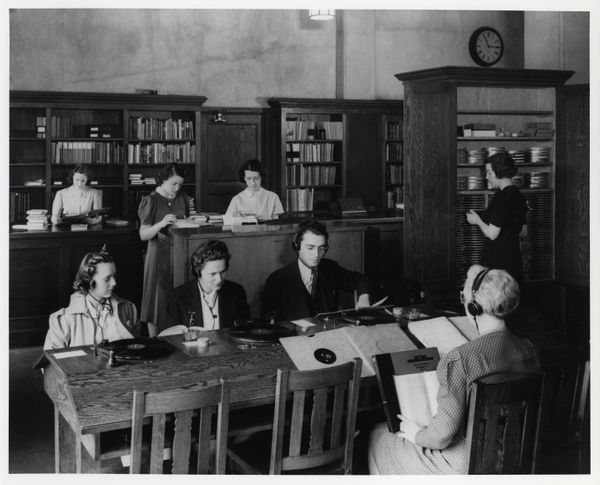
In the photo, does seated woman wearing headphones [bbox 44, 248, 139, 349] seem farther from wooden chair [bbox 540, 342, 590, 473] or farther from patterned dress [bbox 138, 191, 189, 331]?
wooden chair [bbox 540, 342, 590, 473]

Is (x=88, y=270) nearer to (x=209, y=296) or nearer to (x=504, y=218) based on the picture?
(x=209, y=296)

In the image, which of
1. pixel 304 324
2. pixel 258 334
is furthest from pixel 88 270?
pixel 304 324

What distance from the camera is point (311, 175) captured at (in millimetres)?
9141

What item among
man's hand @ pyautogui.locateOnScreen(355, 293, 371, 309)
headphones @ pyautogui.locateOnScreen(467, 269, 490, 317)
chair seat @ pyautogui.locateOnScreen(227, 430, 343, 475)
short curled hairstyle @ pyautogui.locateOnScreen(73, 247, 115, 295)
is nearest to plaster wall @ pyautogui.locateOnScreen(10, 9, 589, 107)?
man's hand @ pyautogui.locateOnScreen(355, 293, 371, 309)

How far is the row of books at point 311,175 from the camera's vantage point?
9.05 meters

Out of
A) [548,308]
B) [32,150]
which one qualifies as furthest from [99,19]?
[548,308]

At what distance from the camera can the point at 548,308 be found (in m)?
7.03

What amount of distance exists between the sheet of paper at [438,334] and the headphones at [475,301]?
0.54 meters

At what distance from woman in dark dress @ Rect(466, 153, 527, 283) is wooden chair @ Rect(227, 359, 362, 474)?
3.03 metres

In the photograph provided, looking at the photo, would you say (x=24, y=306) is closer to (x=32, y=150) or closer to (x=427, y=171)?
(x=32, y=150)

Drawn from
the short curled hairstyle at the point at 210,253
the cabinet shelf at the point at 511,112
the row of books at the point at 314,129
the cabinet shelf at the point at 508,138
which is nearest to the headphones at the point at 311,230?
the short curled hairstyle at the point at 210,253

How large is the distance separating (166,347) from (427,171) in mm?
3876

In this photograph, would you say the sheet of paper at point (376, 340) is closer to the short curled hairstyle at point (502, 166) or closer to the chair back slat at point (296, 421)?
the chair back slat at point (296, 421)

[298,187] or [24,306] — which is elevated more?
[298,187]
